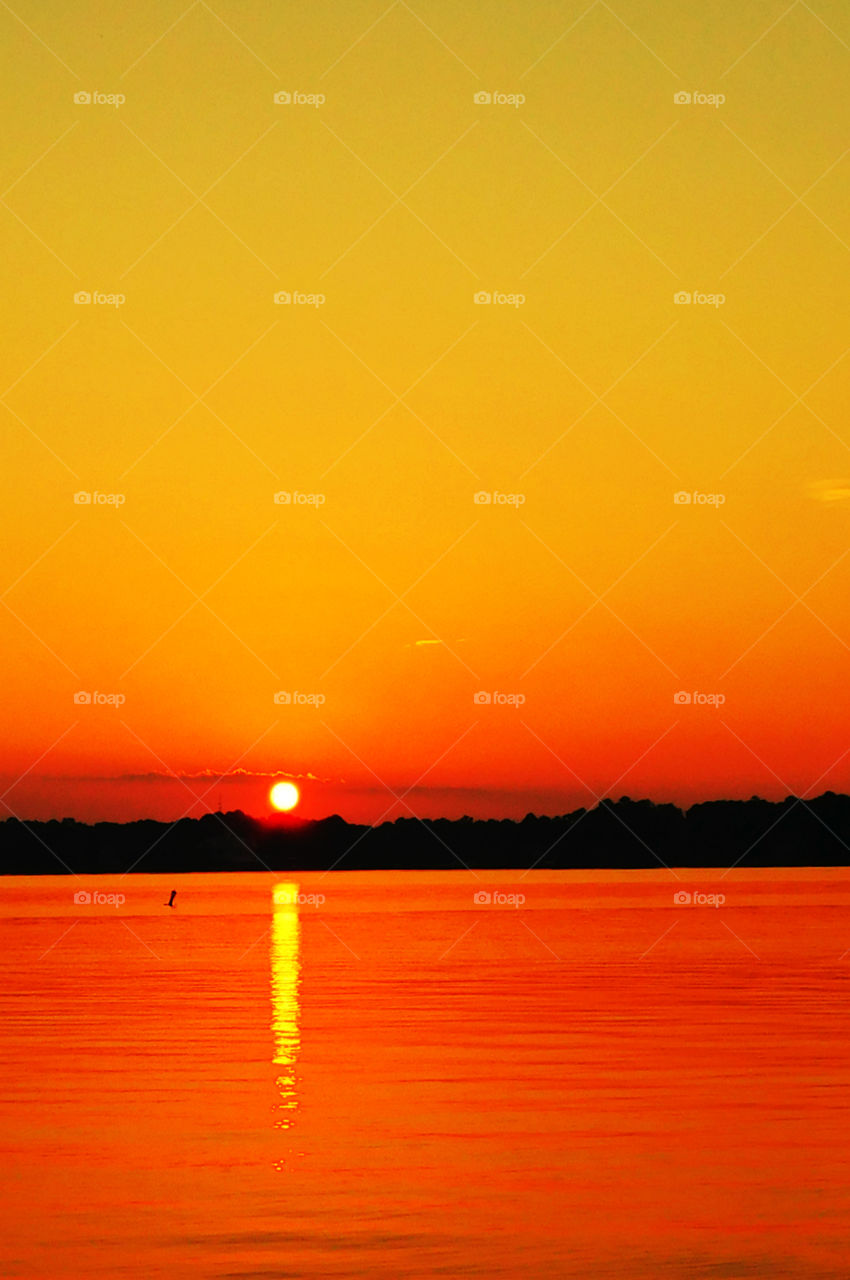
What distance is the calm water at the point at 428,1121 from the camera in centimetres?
1817

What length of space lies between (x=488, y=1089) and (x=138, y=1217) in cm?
1006

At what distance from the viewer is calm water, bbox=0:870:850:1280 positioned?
1817 centimetres

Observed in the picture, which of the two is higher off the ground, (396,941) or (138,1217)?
(396,941)

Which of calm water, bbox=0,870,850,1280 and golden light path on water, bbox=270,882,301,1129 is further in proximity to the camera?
golden light path on water, bbox=270,882,301,1129

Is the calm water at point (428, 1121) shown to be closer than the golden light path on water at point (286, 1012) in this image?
Yes

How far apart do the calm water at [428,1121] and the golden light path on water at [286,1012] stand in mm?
161

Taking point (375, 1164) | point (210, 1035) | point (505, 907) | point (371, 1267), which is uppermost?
point (505, 907)

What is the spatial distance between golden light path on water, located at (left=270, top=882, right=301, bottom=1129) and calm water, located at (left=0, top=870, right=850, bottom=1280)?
0.16 meters

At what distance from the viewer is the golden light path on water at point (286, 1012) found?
27.7m

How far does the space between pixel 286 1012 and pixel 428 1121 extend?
16767mm

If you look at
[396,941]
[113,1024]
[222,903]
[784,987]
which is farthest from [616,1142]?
[222,903]

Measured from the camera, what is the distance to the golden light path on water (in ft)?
91.0

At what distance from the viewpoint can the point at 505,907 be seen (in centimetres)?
11869

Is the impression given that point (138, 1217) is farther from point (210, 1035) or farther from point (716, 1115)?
point (210, 1035)
